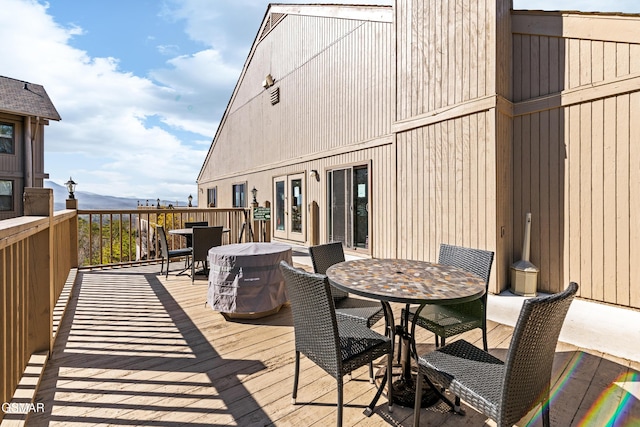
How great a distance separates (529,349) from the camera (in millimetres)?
1215

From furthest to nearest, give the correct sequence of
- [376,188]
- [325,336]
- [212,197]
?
[212,197]
[376,188]
[325,336]

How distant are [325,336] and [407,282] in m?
0.63

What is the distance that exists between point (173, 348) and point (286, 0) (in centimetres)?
993

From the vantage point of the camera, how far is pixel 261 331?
299 centimetres

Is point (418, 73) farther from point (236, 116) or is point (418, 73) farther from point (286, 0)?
point (236, 116)

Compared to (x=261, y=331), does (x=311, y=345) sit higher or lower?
higher

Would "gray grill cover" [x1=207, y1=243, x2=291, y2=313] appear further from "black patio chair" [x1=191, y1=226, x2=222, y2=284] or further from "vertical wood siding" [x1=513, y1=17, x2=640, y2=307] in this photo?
"vertical wood siding" [x1=513, y1=17, x2=640, y2=307]

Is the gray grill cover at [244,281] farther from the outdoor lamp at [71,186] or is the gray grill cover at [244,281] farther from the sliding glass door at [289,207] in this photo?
the sliding glass door at [289,207]

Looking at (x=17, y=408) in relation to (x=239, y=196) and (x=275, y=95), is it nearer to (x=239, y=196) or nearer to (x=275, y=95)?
(x=275, y=95)

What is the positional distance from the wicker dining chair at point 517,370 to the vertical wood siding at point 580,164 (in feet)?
9.03

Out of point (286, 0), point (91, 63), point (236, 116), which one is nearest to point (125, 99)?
point (91, 63)

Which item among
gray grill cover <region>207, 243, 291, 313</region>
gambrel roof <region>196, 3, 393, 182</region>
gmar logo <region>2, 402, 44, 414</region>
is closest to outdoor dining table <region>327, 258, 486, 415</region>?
gray grill cover <region>207, 243, 291, 313</region>

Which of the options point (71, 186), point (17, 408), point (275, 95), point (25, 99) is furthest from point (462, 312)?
point (25, 99)

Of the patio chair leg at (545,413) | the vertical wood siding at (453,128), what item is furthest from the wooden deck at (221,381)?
the vertical wood siding at (453,128)
